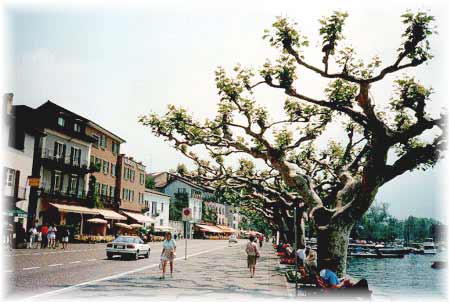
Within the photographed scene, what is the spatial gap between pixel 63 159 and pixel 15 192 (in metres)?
10.3

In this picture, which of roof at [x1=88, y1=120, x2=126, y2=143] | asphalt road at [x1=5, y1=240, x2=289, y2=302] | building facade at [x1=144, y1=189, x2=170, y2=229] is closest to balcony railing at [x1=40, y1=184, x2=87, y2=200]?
roof at [x1=88, y1=120, x2=126, y2=143]

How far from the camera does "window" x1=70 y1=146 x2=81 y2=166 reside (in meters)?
46.1

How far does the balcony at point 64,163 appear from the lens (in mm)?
41156

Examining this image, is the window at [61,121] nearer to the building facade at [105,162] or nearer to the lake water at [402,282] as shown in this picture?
the building facade at [105,162]

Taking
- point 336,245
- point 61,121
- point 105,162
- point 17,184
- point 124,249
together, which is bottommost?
point 124,249

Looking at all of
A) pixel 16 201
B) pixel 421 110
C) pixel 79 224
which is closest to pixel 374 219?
pixel 79 224

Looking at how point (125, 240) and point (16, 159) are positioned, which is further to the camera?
point (16, 159)

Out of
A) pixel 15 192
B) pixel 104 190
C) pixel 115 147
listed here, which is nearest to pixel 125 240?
pixel 15 192

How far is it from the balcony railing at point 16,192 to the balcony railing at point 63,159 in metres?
6.34

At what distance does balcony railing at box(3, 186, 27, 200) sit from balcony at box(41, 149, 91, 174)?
6033 mm

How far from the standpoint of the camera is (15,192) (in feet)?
111

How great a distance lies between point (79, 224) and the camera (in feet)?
148

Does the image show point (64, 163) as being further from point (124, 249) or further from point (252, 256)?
point (252, 256)

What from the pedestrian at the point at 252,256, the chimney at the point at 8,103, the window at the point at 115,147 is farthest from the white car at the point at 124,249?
the window at the point at 115,147
